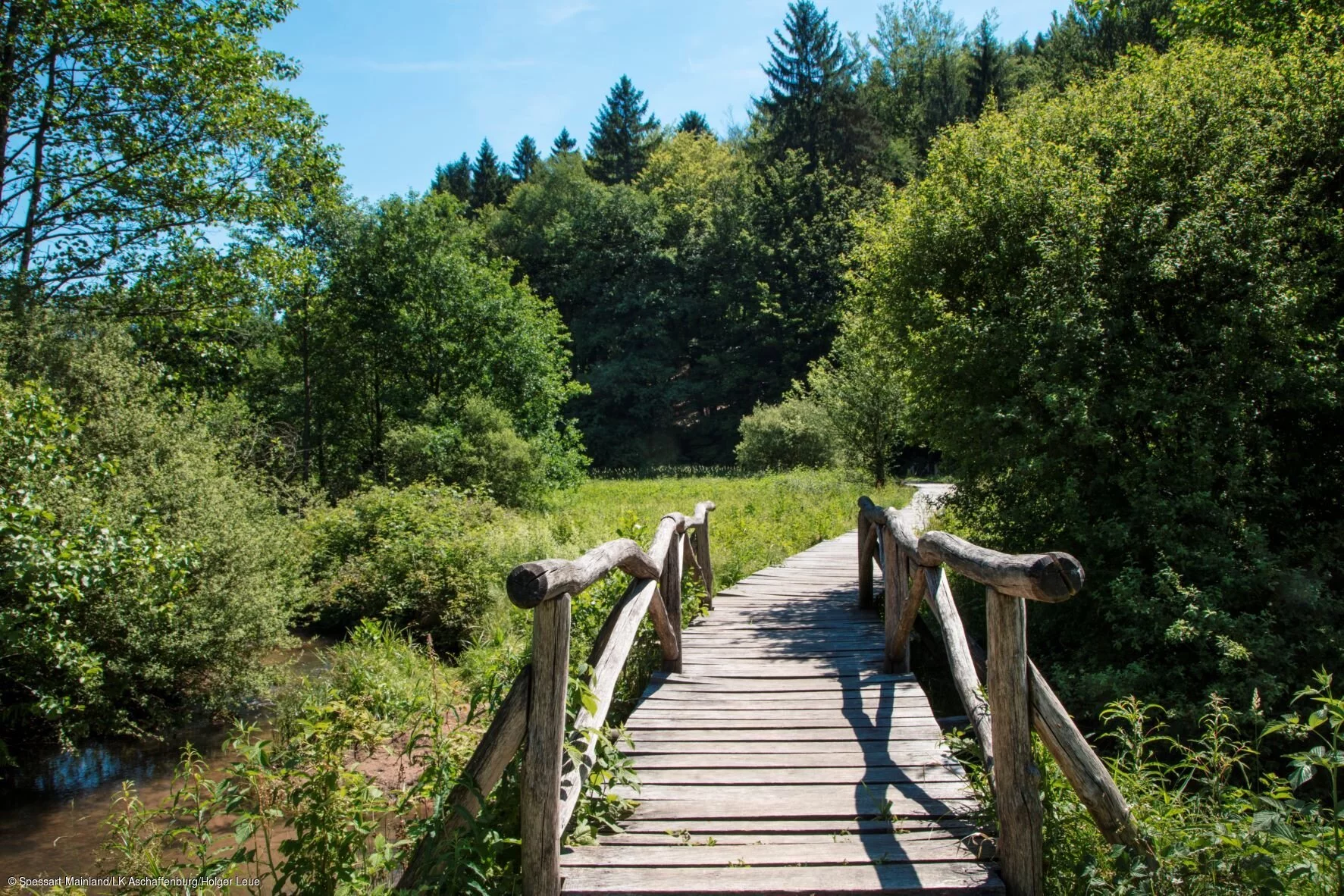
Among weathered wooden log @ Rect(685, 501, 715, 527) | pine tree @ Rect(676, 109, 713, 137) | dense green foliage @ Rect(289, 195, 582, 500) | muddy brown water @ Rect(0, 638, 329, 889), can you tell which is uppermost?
pine tree @ Rect(676, 109, 713, 137)

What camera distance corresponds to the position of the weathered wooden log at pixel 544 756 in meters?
3.26

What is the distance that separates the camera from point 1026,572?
3.06 meters

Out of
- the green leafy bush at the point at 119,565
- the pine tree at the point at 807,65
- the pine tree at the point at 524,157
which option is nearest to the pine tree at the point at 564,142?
the pine tree at the point at 524,157

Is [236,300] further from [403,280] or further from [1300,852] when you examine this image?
[1300,852]

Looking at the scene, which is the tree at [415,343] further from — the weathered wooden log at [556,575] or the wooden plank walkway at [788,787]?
the weathered wooden log at [556,575]

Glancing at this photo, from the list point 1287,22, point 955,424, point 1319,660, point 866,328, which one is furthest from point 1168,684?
point 1287,22

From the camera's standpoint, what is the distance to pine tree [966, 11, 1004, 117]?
155 ft

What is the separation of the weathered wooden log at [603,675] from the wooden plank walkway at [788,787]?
27cm

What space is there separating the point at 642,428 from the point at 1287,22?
38.2 m

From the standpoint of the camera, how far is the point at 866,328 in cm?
1286

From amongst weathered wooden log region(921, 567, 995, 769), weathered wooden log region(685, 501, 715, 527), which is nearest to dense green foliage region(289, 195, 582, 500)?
weathered wooden log region(685, 501, 715, 527)

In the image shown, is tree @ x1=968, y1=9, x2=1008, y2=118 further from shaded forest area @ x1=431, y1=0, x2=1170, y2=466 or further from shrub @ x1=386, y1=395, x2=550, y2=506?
shrub @ x1=386, y1=395, x2=550, y2=506

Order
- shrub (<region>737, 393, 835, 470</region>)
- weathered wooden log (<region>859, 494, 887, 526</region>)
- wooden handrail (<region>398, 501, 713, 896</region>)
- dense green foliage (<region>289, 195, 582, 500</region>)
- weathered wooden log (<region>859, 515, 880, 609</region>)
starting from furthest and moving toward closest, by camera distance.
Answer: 1. shrub (<region>737, 393, 835, 470</region>)
2. dense green foliage (<region>289, 195, 582, 500</region>)
3. weathered wooden log (<region>859, 515, 880, 609</region>)
4. weathered wooden log (<region>859, 494, 887, 526</region>)
5. wooden handrail (<region>398, 501, 713, 896</region>)

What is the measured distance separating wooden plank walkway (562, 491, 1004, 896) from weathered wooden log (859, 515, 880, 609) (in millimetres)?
2015
